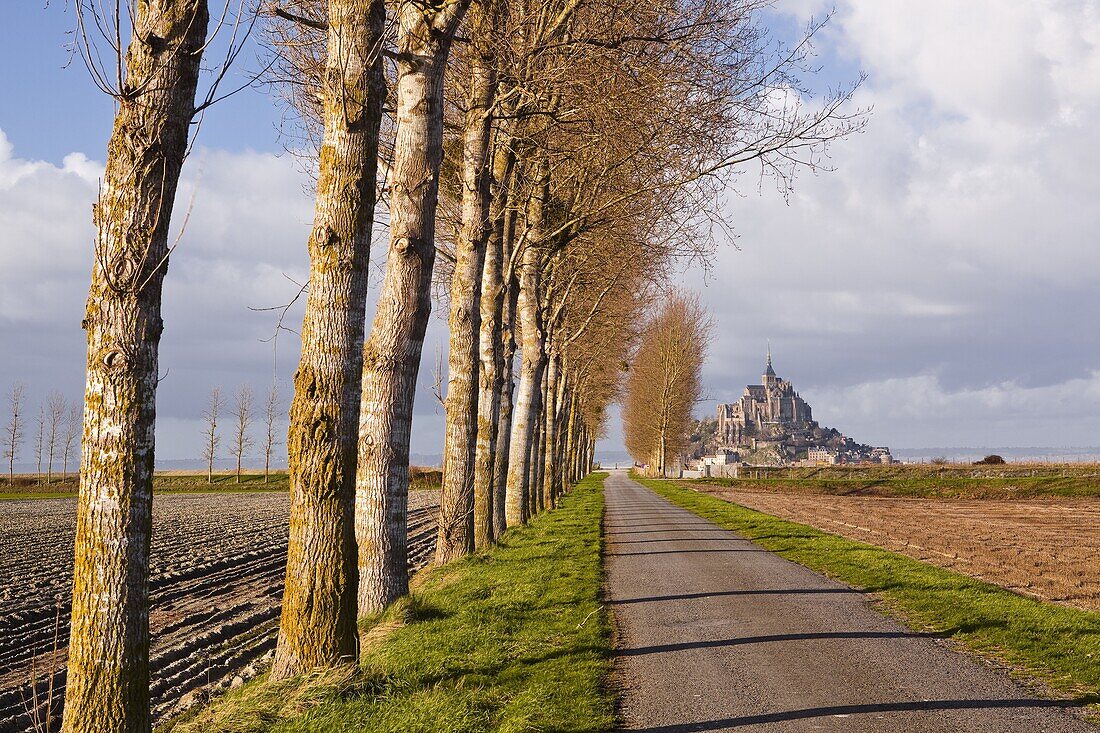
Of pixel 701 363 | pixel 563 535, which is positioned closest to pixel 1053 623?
pixel 563 535

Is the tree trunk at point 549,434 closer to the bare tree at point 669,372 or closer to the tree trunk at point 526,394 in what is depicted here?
the tree trunk at point 526,394

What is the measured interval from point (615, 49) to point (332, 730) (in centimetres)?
1207

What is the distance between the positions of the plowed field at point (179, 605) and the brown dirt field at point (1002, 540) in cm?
1103

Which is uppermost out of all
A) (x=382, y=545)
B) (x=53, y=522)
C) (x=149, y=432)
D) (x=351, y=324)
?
(x=351, y=324)

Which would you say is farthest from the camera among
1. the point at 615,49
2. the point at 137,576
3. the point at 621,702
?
the point at 615,49

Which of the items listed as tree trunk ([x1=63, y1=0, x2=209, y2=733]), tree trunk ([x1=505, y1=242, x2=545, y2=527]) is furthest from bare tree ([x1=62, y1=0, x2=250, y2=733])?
tree trunk ([x1=505, y1=242, x2=545, y2=527])

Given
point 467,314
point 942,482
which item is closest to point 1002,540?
point 467,314

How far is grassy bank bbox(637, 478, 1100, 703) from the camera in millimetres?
7984

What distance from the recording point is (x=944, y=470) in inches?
3137

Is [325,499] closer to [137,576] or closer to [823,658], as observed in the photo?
[137,576]

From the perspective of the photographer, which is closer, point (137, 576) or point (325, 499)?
point (137, 576)

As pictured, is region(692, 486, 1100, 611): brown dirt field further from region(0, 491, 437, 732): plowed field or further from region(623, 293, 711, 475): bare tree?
region(623, 293, 711, 475): bare tree

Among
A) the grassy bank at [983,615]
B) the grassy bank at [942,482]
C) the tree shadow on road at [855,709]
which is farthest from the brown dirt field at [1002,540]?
the grassy bank at [942,482]

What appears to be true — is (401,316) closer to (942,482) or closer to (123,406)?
(123,406)
